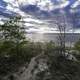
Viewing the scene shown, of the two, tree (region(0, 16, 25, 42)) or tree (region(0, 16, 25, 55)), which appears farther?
tree (region(0, 16, 25, 42))

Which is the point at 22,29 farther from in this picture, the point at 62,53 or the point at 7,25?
the point at 62,53

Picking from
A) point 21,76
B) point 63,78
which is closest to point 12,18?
point 21,76

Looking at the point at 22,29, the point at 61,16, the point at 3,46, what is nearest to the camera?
the point at 3,46

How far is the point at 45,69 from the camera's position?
14.0 m

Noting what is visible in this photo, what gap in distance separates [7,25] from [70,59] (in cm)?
684

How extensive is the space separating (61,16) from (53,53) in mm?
9525

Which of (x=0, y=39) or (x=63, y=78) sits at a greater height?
(x=0, y=39)

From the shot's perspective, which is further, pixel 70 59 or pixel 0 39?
pixel 0 39

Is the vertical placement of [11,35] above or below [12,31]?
below

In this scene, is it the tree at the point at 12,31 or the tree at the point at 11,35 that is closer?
the tree at the point at 11,35

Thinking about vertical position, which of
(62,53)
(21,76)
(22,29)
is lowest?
(21,76)

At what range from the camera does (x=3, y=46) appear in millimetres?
19859

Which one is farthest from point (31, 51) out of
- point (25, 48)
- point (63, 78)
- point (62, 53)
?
point (63, 78)

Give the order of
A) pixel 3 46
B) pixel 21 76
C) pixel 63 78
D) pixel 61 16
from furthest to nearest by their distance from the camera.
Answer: pixel 61 16 < pixel 3 46 < pixel 21 76 < pixel 63 78
